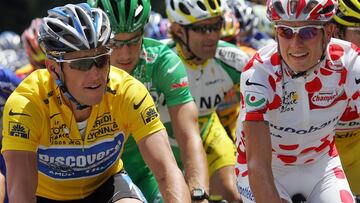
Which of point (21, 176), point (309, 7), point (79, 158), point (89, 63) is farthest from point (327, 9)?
point (21, 176)

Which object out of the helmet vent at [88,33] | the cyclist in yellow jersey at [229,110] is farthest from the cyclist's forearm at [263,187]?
the cyclist in yellow jersey at [229,110]

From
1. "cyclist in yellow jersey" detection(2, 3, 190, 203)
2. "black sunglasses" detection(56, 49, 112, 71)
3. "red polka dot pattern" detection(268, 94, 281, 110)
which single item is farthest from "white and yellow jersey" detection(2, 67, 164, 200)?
"red polka dot pattern" detection(268, 94, 281, 110)

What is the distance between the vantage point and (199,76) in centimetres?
905

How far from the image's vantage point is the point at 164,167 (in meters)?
5.55

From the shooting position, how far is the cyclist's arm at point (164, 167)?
5.48 metres

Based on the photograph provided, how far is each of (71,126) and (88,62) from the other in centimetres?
48

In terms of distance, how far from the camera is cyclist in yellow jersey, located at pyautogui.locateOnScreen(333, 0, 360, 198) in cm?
696

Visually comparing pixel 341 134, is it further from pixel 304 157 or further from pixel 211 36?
pixel 211 36

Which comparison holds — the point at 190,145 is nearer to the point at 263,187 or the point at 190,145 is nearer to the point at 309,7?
the point at 263,187

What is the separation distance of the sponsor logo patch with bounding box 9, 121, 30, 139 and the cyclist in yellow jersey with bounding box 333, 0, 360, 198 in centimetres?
207

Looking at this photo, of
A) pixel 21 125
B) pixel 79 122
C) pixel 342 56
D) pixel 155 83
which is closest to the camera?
pixel 21 125

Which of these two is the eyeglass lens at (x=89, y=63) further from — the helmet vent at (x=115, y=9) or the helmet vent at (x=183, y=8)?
the helmet vent at (x=183, y=8)

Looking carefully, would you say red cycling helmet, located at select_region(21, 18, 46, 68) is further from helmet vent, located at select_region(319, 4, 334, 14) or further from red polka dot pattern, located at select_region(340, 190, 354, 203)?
red polka dot pattern, located at select_region(340, 190, 354, 203)

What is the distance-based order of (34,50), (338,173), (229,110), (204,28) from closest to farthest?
(338,173), (204,28), (229,110), (34,50)
